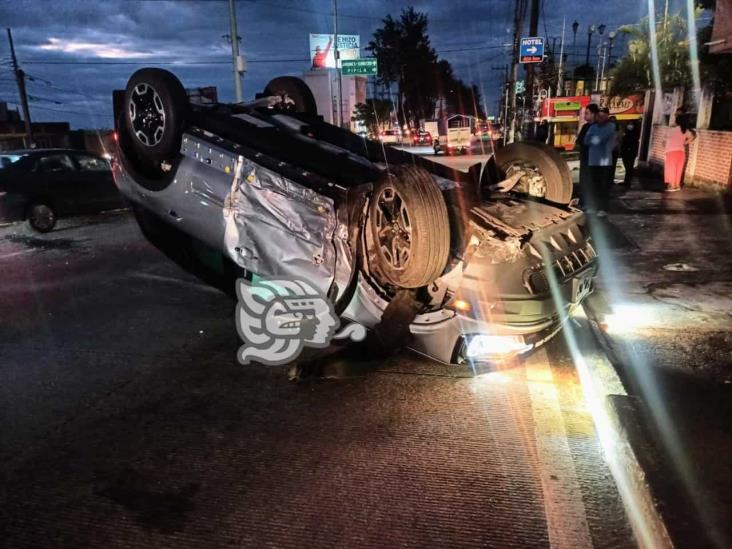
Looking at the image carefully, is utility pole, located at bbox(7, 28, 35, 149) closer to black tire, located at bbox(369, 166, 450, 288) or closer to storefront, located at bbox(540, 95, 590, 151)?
storefront, located at bbox(540, 95, 590, 151)

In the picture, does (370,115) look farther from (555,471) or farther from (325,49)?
(555,471)

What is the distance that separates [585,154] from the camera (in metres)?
8.45

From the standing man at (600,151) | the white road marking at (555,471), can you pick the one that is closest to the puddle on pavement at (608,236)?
the standing man at (600,151)

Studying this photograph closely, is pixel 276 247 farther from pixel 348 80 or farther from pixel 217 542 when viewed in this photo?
pixel 348 80

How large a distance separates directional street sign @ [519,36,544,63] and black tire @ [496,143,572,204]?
20060 mm

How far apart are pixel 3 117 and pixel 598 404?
2522 inches

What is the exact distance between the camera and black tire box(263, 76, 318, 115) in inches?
226

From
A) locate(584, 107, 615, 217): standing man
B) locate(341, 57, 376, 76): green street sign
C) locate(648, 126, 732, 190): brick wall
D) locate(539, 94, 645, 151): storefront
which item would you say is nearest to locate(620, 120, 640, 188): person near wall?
locate(648, 126, 732, 190): brick wall

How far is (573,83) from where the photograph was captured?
5109cm

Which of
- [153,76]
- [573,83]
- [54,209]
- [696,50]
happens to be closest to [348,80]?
[573,83]

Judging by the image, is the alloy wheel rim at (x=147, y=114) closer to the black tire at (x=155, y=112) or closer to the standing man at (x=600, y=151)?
the black tire at (x=155, y=112)

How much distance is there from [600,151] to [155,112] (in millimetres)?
6513

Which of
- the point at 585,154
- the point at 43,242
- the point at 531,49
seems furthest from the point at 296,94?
the point at 531,49

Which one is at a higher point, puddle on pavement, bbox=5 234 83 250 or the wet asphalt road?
puddle on pavement, bbox=5 234 83 250
